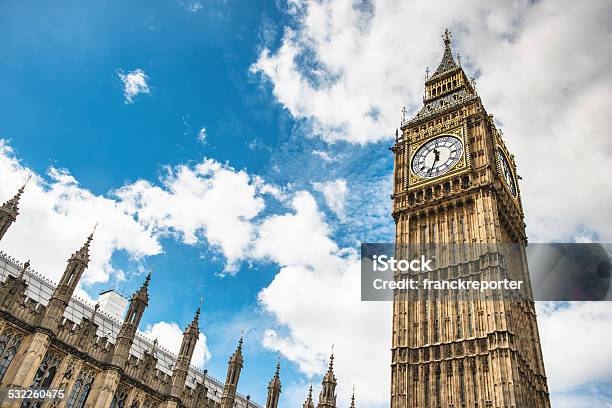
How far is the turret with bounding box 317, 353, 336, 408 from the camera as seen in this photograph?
41.9 meters

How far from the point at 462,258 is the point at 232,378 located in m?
24.7

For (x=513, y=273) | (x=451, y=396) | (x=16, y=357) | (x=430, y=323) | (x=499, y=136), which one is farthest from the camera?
(x=499, y=136)

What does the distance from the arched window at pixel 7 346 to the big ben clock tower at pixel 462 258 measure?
29543 mm

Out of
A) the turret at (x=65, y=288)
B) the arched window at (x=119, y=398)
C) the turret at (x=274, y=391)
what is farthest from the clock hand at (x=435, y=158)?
the arched window at (x=119, y=398)

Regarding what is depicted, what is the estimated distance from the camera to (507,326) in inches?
1657

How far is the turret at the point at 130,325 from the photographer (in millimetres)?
33250

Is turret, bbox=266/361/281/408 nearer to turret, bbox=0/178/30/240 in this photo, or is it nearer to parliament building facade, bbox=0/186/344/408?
parliament building facade, bbox=0/186/344/408

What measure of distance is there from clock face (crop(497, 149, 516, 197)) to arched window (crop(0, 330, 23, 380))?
157 feet

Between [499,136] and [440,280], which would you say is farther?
[499,136]

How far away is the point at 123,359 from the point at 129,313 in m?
3.03

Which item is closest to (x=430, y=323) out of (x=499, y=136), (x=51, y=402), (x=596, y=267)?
(x=596, y=267)

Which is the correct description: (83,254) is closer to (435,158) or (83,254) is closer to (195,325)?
(195,325)

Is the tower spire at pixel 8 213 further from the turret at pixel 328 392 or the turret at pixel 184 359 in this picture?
the turret at pixel 328 392

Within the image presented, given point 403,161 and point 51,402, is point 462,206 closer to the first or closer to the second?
point 403,161
